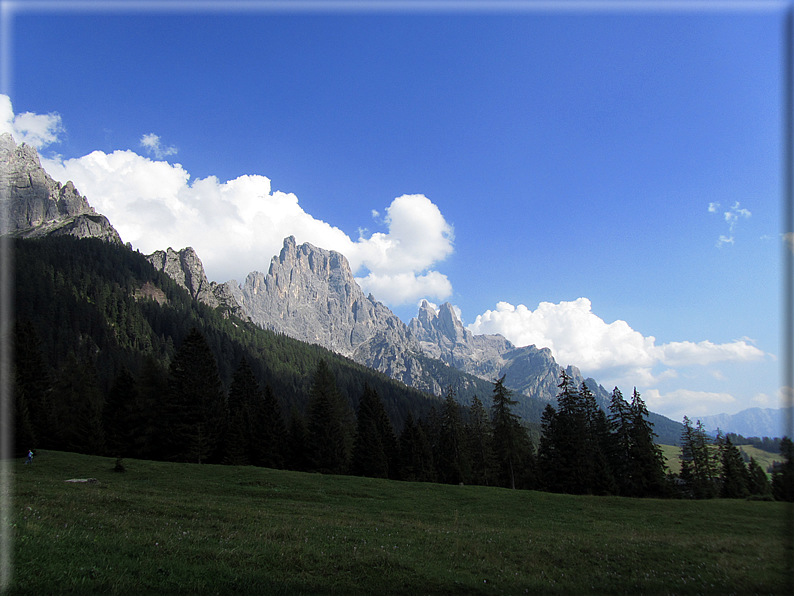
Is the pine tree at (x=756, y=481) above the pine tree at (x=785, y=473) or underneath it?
underneath

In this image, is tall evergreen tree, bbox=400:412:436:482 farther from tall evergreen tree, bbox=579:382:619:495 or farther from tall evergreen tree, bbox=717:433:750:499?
tall evergreen tree, bbox=717:433:750:499

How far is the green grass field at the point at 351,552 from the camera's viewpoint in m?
10.6

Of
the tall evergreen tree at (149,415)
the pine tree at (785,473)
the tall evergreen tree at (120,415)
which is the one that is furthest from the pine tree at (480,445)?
the pine tree at (785,473)

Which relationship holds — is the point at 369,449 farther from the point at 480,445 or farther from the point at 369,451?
the point at 480,445

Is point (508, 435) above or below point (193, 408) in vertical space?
below

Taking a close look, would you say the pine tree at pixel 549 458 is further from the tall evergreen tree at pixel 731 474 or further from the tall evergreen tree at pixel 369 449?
the tall evergreen tree at pixel 731 474

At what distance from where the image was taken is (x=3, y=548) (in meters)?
9.32

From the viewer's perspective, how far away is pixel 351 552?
1438 cm

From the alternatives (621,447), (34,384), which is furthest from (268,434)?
(621,447)

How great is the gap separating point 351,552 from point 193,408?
45122 mm

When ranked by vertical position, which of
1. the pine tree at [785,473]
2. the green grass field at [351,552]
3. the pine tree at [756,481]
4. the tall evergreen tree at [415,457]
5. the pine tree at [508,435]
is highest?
the pine tree at [785,473]

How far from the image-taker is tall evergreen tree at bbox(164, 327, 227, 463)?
50.1 m

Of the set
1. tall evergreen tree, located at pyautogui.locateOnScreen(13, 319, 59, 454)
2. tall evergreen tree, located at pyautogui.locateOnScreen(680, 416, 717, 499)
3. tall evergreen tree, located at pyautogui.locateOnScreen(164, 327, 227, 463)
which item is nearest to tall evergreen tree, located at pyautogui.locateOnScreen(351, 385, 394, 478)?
tall evergreen tree, located at pyautogui.locateOnScreen(164, 327, 227, 463)

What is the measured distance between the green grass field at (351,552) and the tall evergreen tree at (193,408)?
24.0m
